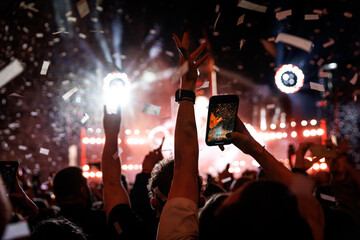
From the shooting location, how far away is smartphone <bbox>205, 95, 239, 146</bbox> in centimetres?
186

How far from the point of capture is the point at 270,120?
1705 cm

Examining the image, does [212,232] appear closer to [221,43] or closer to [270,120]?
[221,43]

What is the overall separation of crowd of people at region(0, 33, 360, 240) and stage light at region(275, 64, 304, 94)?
5.49ft

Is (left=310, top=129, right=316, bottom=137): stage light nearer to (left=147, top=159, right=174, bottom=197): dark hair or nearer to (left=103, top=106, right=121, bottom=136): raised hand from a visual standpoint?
(left=147, top=159, right=174, bottom=197): dark hair

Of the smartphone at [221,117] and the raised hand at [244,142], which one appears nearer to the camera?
the raised hand at [244,142]

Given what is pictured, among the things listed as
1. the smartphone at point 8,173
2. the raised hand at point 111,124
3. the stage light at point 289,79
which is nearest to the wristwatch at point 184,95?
the raised hand at point 111,124

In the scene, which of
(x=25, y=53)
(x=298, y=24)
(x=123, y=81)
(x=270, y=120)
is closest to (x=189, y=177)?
(x=123, y=81)

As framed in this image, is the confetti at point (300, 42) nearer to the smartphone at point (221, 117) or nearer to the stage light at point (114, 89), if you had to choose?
the smartphone at point (221, 117)

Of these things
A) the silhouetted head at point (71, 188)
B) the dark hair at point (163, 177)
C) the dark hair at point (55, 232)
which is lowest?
the silhouetted head at point (71, 188)

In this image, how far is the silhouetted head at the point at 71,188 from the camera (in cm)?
275

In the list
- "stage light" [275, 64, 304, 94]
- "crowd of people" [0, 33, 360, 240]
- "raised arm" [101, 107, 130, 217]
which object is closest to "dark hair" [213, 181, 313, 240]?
"crowd of people" [0, 33, 360, 240]

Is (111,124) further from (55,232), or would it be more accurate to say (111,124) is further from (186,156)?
(55,232)

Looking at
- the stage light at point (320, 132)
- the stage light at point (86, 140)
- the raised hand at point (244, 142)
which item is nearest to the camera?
the raised hand at point (244, 142)

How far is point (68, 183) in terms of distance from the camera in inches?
111
